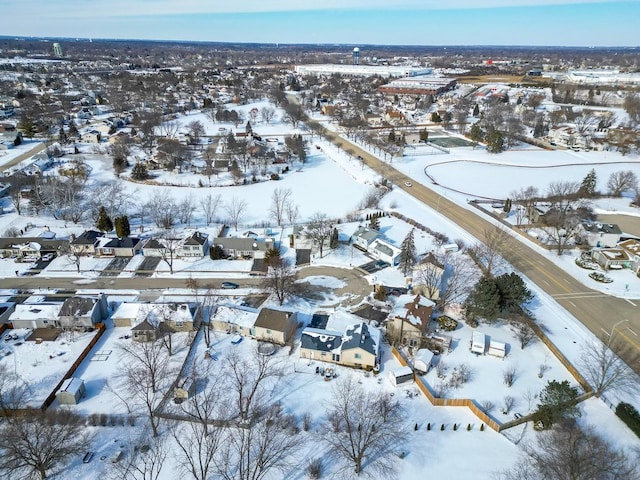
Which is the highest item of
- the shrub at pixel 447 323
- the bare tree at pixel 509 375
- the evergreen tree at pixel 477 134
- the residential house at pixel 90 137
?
the evergreen tree at pixel 477 134

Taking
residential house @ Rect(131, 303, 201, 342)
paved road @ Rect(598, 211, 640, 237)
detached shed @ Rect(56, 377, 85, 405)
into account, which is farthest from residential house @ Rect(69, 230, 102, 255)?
paved road @ Rect(598, 211, 640, 237)

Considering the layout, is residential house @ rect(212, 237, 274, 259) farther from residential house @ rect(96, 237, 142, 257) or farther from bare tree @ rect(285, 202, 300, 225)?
bare tree @ rect(285, 202, 300, 225)

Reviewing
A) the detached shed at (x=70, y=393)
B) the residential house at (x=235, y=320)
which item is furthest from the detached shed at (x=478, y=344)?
the detached shed at (x=70, y=393)

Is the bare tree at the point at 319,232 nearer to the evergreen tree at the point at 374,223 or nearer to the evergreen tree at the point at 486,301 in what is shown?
the evergreen tree at the point at 374,223

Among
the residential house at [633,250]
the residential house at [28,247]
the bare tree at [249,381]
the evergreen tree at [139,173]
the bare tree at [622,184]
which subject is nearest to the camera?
the bare tree at [249,381]

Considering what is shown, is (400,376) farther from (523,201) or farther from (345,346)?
(523,201)

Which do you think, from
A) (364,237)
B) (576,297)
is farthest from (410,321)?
(576,297)

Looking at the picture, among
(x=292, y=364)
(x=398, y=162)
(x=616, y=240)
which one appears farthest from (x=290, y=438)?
(x=398, y=162)

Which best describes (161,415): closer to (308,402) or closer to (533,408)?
(308,402)
